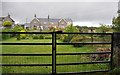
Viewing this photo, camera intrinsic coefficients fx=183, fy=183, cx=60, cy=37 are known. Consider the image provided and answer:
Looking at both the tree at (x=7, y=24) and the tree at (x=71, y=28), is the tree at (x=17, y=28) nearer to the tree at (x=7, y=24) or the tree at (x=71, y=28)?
the tree at (x=7, y=24)

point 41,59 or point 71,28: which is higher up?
point 71,28

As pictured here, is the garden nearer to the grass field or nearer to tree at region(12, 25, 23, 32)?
the grass field

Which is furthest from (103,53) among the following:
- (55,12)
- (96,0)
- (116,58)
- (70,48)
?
(55,12)

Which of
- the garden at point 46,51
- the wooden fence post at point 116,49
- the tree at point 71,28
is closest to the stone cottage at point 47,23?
the tree at point 71,28

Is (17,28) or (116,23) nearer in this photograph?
(17,28)

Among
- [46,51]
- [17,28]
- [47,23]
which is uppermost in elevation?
[47,23]

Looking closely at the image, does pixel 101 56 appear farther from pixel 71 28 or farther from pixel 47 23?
pixel 47 23

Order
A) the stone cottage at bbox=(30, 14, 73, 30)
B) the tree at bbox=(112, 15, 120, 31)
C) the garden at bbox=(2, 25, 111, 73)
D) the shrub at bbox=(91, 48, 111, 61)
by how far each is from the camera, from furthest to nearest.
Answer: the tree at bbox=(112, 15, 120, 31) → the stone cottage at bbox=(30, 14, 73, 30) → the shrub at bbox=(91, 48, 111, 61) → the garden at bbox=(2, 25, 111, 73)

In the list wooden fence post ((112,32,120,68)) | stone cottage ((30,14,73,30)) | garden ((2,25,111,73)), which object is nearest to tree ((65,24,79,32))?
stone cottage ((30,14,73,30))

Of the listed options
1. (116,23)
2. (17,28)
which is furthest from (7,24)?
(116,23)

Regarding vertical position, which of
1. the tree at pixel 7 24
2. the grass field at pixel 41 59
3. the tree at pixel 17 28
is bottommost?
the grass field at pixel 41 59

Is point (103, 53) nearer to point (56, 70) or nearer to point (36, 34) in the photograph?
point (56, 70)

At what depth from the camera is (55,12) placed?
15.3 feet

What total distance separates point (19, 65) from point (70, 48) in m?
1.12
